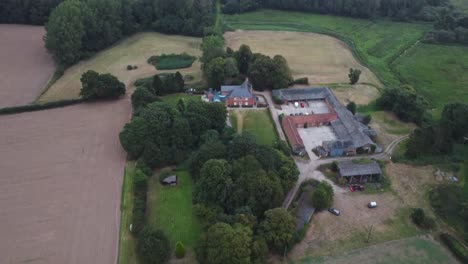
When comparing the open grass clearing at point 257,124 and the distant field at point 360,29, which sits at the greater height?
the distant field at point 360,29

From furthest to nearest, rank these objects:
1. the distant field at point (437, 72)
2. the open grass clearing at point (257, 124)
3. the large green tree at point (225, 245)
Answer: the distant field at point (437, 72), the open grass clearing at point (257, 124), the large green tree at point (225, 245)

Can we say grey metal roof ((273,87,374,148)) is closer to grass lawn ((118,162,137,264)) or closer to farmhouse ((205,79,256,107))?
farmhouse ((205,79,256,107))

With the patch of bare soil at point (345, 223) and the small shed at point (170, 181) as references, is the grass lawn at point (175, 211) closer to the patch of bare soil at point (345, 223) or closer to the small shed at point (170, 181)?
the small shed at point (170, 181)

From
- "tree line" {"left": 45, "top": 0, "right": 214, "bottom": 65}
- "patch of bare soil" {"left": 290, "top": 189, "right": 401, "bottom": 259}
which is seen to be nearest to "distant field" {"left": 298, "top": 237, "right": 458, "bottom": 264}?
"patch of bare soil" {"left": 290, "top": 189, "right": 401, "bottom": 259}

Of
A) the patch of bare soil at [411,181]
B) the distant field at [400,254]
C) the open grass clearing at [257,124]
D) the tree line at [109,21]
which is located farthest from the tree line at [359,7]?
the distant field at [400,254]

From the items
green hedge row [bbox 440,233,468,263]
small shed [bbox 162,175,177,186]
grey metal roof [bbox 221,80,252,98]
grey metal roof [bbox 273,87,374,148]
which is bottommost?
green hedge row [bbox 440,233,468,263]

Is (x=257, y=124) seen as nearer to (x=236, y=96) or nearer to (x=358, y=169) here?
(x=236, y=96)
